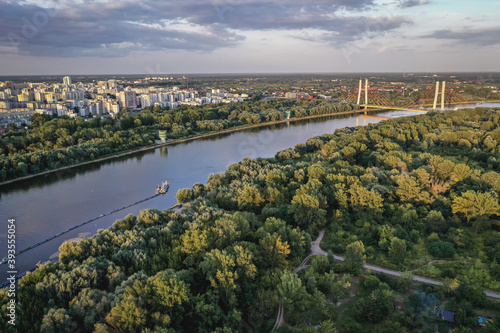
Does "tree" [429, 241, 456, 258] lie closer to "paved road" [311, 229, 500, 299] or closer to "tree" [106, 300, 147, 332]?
"paved road" [311, 229, 500, 299]

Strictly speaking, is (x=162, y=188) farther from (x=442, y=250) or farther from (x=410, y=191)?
(x=442, y=250)

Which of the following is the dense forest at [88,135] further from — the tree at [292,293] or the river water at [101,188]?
the tree at [292,293]

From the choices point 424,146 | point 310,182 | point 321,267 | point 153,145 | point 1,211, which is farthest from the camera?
point 153,145

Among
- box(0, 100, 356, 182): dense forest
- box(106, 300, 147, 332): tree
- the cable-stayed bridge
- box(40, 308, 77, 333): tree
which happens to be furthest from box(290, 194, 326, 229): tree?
the cable-stayed bridge

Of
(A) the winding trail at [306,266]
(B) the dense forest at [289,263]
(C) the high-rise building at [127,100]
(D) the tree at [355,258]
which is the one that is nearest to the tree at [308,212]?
(B) the dense forest at [289,263]

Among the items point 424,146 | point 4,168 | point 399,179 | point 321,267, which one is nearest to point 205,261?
point 321,267

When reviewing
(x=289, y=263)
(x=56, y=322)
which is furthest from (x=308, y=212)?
(x=56, y=322)

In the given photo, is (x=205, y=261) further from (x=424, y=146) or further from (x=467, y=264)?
(x=424, y=146)
